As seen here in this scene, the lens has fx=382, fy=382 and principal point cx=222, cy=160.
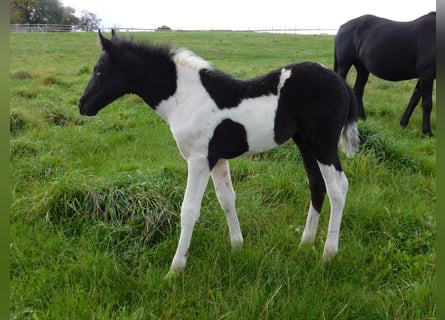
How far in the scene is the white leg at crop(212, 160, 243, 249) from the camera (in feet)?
10.0

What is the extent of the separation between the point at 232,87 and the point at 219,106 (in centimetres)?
20

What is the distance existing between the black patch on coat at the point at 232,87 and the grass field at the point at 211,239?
441 mm

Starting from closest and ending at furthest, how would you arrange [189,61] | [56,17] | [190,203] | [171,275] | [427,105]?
[171,275]
[190,203]
[189,61]
[427,105]
[56,17]

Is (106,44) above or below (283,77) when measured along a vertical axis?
above

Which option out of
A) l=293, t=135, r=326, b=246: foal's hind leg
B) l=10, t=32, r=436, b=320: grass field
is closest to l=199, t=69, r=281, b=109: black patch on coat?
l=10, t=32, r=436, b=320: grass field

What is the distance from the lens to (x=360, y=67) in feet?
25.5

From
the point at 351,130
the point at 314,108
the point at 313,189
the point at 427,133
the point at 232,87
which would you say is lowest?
the point at 427,133

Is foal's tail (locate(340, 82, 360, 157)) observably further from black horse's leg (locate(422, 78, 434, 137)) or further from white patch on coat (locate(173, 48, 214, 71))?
black horse's leg (locate(422, 78, 434, 137))

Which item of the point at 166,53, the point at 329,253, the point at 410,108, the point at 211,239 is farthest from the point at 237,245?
the point at 410,108

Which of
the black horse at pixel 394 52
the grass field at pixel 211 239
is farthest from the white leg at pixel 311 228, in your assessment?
the black horse at pixel 394 52

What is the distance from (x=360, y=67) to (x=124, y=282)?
22.4ft

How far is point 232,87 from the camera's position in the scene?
2.85 m

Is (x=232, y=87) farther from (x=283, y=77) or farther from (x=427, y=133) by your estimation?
(x=427, y=133)

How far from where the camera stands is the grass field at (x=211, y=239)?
7.86 feet
